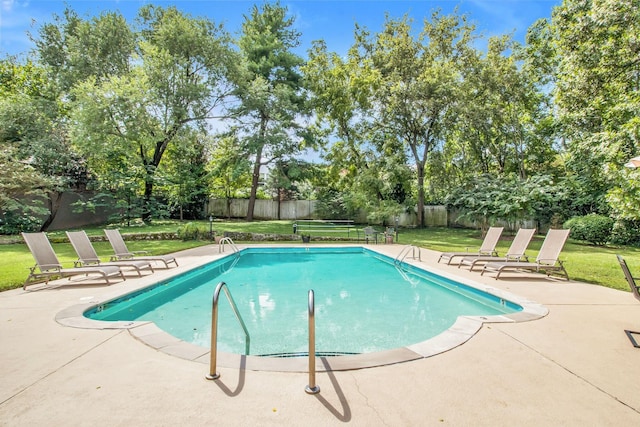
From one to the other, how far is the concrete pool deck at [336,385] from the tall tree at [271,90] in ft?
56.8

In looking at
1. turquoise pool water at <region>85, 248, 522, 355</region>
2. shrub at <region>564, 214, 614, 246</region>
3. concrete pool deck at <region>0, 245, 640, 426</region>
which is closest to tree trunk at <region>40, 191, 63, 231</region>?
turquoise pool water at <region>85, 248, 522, 355</region>

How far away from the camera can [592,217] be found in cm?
1348

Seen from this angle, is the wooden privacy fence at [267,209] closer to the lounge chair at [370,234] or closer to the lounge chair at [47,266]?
the lounge chair at [370,234]

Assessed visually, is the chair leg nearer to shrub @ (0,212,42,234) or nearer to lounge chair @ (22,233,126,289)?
lounge chair @ (22,233,126,289)

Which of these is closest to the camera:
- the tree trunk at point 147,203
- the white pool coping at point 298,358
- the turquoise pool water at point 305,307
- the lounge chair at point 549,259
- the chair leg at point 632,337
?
the white pool coping at point 298,358

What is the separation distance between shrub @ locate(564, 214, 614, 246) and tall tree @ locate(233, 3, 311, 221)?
1543cm

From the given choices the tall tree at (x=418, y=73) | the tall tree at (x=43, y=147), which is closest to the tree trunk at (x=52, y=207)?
the tall tree at (x=43, y=147)

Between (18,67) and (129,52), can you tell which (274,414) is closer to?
(129,52)

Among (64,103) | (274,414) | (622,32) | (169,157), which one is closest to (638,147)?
(622,32)

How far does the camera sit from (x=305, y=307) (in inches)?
224

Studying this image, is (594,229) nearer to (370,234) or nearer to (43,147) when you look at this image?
(370,234)

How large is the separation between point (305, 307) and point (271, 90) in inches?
689

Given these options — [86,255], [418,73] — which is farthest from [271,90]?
[86,255]

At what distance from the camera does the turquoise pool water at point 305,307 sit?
4242 millimetres
